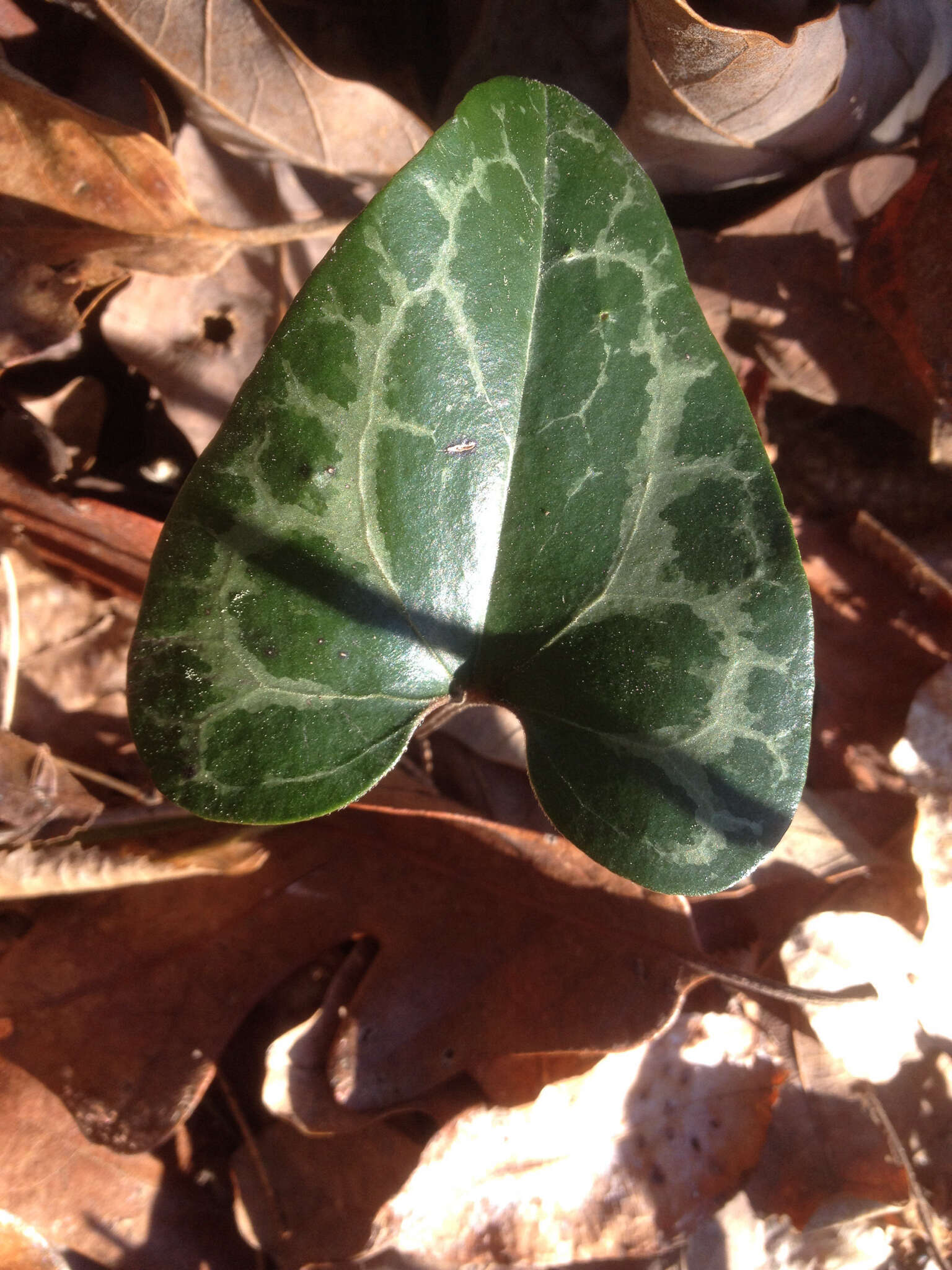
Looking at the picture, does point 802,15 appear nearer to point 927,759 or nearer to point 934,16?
point 934,16

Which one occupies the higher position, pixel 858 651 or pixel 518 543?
pixel 518 543

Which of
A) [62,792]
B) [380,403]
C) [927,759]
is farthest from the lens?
[927,759]

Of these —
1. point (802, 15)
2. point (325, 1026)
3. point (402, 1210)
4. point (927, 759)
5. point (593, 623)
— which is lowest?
point (402, 1210)

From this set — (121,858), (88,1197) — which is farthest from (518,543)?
(88,1197)

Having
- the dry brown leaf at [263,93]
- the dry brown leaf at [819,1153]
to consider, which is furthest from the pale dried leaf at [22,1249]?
the dry brown leaf at [263,93]

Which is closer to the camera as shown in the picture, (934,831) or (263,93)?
(263,93)

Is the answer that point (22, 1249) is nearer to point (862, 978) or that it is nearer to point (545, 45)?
point (862, 978)

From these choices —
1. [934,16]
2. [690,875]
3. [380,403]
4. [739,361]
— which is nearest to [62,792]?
[380,403]
